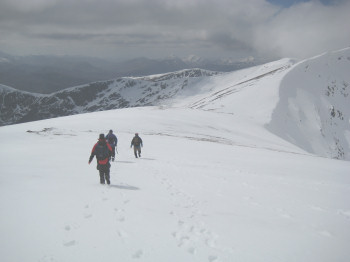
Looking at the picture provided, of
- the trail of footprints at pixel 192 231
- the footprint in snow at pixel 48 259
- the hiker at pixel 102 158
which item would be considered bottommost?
the trail of footprints at pixel 192 231

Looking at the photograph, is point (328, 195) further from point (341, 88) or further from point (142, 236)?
point (341, 88)

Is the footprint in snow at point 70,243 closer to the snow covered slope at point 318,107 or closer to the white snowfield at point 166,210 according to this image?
the white snowfield at point 166,210

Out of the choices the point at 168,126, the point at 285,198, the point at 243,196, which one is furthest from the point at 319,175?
the point at 168,126

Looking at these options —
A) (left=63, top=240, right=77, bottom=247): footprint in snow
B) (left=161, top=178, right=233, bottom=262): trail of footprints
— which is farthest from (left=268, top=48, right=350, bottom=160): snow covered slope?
(left=63, top=240, right=77, bottom=247): footprint in snow

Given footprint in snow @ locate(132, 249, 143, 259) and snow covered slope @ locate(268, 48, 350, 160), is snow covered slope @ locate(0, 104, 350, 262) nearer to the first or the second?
footprint in snow @ locate(132, 249, 143, 259)

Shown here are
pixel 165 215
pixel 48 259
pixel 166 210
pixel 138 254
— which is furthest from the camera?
pixel 166 210

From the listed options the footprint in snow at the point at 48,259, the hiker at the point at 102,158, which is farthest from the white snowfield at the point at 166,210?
the hiker at the point at 102,158

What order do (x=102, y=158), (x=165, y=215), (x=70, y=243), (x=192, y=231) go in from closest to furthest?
(x=70, y=243)
(x=192, y=231)
(x=165, y=215)
(x=102, y=158)

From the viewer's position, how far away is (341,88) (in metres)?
134

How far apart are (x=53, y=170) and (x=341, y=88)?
158 metres

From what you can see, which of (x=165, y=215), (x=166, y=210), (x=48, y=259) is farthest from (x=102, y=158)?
(x=48, y=259)

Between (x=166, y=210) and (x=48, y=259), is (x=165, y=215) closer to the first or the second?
(x=166, y=210)

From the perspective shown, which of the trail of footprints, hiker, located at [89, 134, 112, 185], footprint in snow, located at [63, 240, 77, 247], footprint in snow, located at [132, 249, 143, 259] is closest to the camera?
footprint in snow, located at [132, 249, 143, 259]

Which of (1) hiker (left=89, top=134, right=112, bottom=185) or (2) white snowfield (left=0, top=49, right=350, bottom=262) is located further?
(1) hiker (left=89, top=134, right=112, bottom=185)
